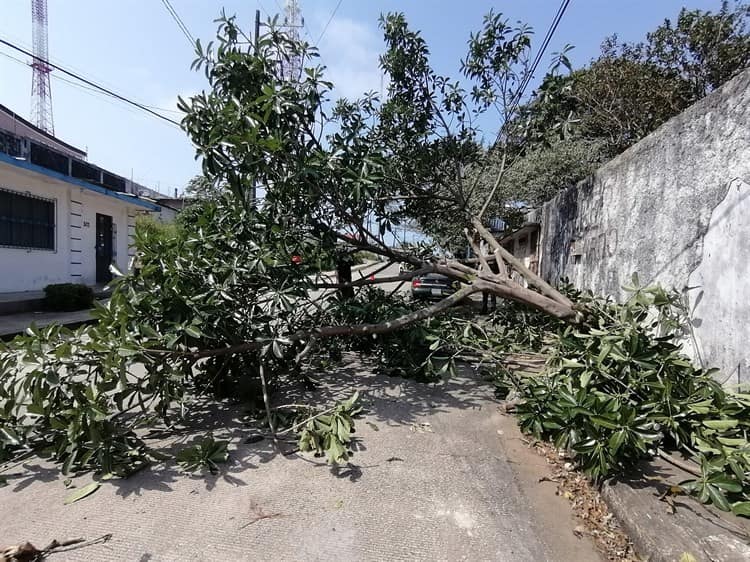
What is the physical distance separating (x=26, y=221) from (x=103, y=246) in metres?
3.94

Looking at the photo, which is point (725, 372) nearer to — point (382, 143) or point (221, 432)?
point (221, 432)

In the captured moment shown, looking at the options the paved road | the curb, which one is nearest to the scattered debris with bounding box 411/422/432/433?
the paved road

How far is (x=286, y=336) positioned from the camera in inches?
167

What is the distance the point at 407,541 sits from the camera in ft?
7.98

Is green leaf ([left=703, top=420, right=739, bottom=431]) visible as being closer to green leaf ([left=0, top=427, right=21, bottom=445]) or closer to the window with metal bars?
green leaf ([left=0, top=427, right=21, bottom=445])

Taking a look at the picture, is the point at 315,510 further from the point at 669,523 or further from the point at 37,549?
the point at 669,523

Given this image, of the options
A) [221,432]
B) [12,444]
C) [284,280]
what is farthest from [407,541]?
[12,444]

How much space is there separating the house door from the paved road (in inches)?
532

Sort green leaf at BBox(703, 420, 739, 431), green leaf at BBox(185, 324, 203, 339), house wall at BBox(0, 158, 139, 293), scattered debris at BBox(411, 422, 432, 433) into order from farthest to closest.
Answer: house wall at BBox(0, 158, 139, 293)
scattered debris at BBox(411, 422, 432, 433)
green leaf at BBox(185, 324, 203, 339)
green leaf at BBox(703, 420, 739, 431)

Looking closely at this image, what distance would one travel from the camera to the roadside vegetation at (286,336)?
2982 millimetres

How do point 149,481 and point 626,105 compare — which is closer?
point 149,481

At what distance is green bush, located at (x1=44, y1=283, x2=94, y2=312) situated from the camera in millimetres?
10289

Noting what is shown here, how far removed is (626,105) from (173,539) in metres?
12.4

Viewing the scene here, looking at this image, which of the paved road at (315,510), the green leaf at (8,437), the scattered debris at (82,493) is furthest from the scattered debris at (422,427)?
the green leaf at (8,437)
